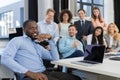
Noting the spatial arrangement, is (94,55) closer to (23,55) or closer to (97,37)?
(23,55)

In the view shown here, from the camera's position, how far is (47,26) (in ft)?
14.7

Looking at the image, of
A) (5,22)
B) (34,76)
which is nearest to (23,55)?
(34,76)

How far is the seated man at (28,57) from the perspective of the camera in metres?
2.30

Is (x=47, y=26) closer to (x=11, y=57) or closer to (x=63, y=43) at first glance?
(x=63, y=43)

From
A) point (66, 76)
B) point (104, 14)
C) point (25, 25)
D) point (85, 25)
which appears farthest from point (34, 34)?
point (104, 14)

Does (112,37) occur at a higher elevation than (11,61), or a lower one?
higher

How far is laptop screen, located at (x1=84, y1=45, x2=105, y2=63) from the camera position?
8.03ft

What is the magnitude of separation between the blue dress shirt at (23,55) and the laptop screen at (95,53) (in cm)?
51

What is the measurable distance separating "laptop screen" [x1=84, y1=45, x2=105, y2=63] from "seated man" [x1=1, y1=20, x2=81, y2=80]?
0.28 m

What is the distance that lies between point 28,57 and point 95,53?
2.30ft

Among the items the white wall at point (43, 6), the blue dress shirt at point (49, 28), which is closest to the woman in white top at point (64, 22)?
the blue dress shirt at point (49, 28)

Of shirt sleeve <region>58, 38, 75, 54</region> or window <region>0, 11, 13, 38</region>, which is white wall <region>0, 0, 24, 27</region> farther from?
shirt sleeve <region>58, 38, 75, 54</region>

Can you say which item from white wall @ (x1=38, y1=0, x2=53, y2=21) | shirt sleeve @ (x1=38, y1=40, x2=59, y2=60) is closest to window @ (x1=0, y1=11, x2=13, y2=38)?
white wall @ (x1=38, y1=0, x2=53, y2=21)

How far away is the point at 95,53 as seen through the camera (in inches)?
97.5
